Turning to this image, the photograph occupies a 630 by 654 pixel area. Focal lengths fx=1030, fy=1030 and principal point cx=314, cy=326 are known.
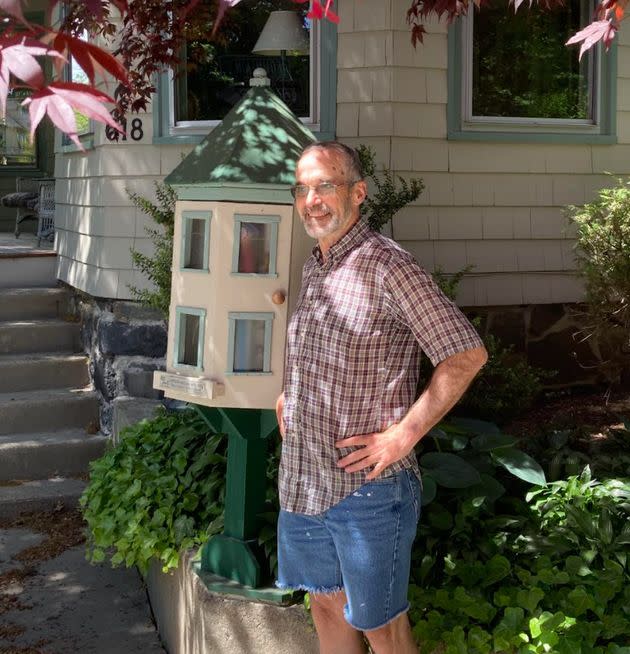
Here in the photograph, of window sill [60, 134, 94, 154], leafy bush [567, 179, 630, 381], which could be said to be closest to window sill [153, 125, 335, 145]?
window sill [60, 134, 94, 154]

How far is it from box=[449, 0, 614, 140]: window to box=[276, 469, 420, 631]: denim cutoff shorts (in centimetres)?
375

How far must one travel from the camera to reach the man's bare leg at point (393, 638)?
2787mm

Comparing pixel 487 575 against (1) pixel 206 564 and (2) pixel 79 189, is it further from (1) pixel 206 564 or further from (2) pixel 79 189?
(2) pixel 79 189

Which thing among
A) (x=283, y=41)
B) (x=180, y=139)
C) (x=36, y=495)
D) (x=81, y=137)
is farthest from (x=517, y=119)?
(x=36, y=495)

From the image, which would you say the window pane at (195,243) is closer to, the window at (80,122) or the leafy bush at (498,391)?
the leafy bush at (498,391)

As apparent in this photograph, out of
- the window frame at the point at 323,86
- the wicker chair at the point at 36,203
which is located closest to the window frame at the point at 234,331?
the window frame at the point at 323,86

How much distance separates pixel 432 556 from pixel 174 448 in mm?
1488

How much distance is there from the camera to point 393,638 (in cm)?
282

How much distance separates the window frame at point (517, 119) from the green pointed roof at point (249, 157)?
2695 mm

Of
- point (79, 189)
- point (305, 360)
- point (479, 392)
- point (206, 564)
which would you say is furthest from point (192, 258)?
point (79, 189)

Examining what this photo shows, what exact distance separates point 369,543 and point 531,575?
38.2 inches

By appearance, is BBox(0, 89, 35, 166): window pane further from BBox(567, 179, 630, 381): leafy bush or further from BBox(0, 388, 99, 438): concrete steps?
BBox(567, 179, 630, 381): leafy bush

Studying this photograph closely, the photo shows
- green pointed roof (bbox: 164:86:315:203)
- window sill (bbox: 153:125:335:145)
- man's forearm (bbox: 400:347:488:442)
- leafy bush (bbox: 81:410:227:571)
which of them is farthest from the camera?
window sill (bbox: 153:125:335:145)

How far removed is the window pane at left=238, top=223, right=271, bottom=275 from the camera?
340 centimetres
